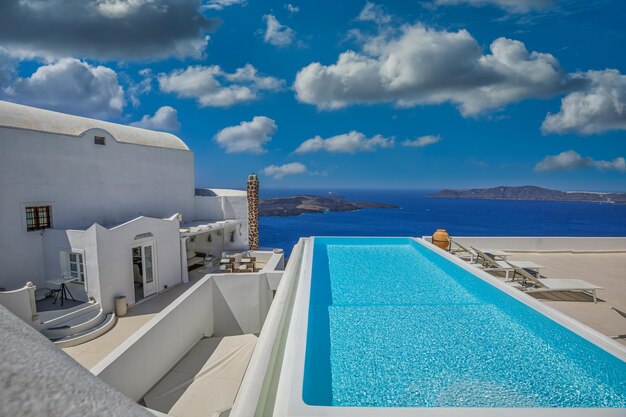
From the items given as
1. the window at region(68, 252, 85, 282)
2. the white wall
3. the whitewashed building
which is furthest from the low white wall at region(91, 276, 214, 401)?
the white wall

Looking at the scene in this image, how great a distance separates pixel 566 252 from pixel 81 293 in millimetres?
19489

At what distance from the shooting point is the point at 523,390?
16.7 ft

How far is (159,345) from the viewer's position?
7984 mm

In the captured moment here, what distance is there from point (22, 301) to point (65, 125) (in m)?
8.10

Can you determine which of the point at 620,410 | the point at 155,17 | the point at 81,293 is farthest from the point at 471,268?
the point at 155,17

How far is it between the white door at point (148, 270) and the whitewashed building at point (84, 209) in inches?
1.5

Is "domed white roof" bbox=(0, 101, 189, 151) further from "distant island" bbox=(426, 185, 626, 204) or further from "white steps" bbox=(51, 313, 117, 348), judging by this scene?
"distant island" bbox=(426, 185, 626, 204)

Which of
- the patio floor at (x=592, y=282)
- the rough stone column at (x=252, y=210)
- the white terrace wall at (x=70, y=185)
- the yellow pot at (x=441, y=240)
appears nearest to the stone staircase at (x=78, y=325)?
the white terrace wall at (x=70, y=185)

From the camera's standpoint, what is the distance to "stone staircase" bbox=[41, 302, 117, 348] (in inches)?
364

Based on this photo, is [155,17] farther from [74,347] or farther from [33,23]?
[74,347]

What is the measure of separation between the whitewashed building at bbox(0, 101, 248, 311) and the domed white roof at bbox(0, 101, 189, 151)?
5cm

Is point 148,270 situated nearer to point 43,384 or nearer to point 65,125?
point 65,125

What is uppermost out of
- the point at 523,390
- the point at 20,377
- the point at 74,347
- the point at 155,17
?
the point at 155,17

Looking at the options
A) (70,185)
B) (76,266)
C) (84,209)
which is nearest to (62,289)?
(76,266)
